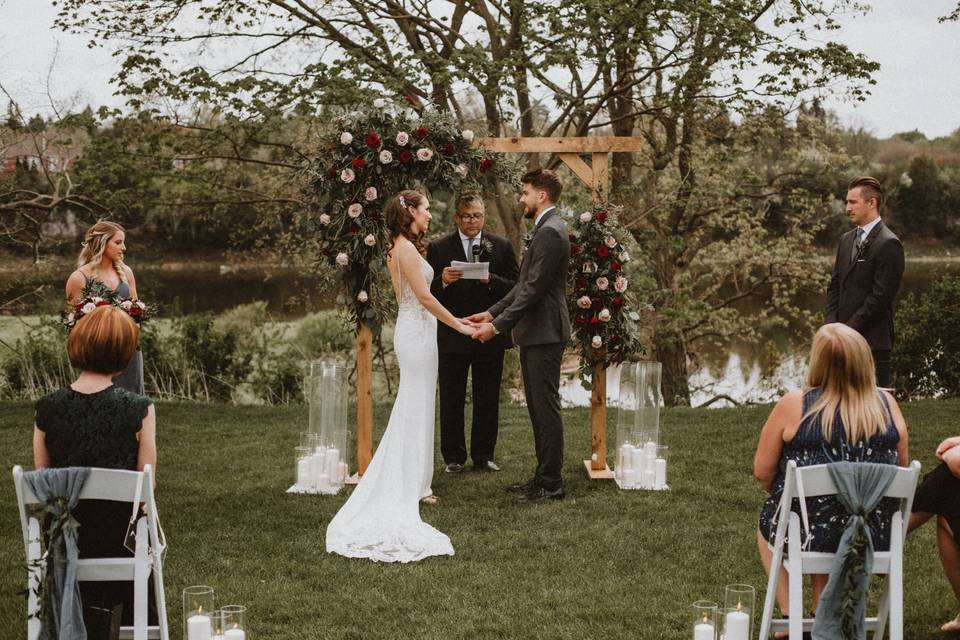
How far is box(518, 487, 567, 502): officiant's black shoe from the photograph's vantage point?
6485 millimetres

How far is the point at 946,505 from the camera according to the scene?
398 centimetres

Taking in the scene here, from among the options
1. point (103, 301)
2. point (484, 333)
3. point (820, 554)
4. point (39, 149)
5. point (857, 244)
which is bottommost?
point (820, 554)

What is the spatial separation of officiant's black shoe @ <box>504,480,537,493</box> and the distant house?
7418 millimetres

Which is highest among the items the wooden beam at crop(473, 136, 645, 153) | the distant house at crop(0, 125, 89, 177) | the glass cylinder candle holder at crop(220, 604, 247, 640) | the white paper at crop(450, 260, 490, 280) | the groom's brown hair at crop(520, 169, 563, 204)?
the distant house at crop(0, 125, 89, 177)

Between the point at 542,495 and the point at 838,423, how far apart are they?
124 inches

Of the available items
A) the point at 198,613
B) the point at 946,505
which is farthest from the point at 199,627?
the point at 946,505

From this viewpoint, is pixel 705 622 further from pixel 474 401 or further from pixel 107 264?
pixel 107 264

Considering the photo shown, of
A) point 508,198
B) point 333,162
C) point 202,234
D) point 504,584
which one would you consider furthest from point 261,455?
point 202,234

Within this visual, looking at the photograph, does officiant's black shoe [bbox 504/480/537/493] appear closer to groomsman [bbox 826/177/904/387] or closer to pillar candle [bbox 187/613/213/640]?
groomsman [bbox 826/177/904/387]

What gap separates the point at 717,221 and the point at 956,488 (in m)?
10.5

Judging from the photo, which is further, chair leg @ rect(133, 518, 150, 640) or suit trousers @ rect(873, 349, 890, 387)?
suit trousers @ rect(873, 349, 890, 387)

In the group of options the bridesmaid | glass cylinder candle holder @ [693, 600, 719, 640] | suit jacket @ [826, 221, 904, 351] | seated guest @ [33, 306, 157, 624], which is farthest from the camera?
the bridesmaid

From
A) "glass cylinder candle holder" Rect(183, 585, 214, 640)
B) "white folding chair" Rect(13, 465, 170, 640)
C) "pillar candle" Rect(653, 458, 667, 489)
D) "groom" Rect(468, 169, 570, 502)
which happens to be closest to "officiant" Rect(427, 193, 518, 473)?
"groom" Rect(468, 169, 570, 502)

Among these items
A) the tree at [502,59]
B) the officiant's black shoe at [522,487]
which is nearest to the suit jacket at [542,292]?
the officiant's black shoe at [522,487]
